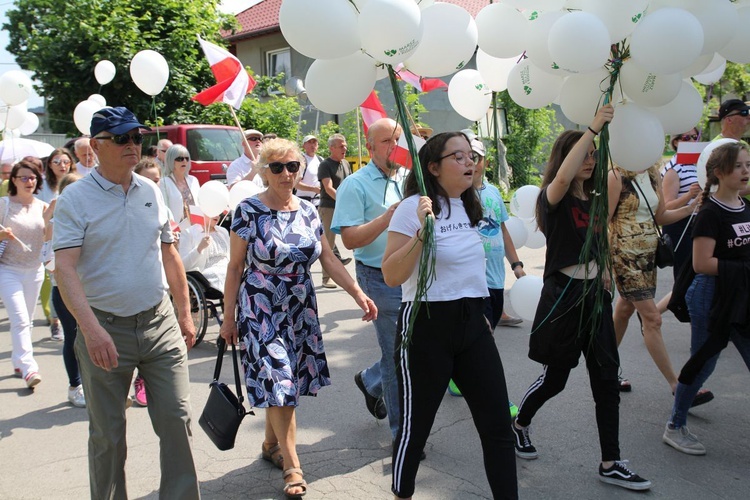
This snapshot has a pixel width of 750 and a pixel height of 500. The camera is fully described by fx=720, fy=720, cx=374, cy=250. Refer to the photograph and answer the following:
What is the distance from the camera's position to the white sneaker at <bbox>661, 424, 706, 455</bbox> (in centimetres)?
435

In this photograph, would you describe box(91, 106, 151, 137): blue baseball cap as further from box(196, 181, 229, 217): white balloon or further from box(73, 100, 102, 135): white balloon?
box(73, 100, 102, 135): white balloon

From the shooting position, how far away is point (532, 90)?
389cm

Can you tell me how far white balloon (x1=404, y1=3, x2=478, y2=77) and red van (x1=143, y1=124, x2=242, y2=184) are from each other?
10.1 meters

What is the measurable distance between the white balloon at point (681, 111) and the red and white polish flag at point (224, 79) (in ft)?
16.4

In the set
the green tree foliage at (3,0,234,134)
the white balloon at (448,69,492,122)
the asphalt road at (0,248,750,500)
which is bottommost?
the asphalt road at (0,248,750,500)

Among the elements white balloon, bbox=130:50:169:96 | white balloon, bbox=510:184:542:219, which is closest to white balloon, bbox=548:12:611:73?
white balloon, bbox=510:184:542:219

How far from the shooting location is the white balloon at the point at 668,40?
3092 millimetres

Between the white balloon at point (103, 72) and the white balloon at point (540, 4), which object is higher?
the white balloon at point (103, 72)

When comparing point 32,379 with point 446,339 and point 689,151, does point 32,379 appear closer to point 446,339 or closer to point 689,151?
point 446,339

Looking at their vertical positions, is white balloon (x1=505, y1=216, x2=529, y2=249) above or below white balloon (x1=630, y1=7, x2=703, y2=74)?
below

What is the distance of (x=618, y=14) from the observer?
3199 millimetres

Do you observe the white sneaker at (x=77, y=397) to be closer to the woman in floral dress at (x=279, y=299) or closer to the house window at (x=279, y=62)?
the woman in floral dress at (x=279, y=299)

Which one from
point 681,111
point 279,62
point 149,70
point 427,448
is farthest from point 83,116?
point 279,62

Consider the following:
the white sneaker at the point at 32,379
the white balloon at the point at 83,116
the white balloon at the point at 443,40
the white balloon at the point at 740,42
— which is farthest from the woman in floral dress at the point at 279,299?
the white balloon at the point at 83,116
